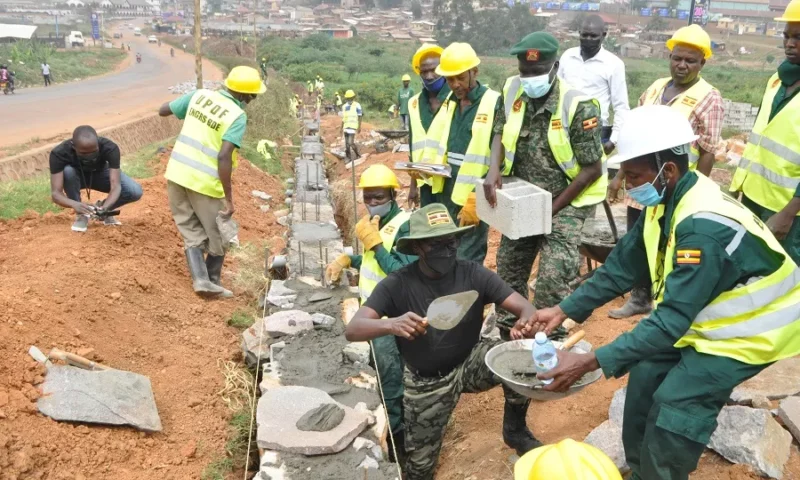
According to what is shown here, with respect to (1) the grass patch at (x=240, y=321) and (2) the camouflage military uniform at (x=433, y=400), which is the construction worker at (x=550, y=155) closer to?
(2) the camouflage military uniform at (x=433, y=400)

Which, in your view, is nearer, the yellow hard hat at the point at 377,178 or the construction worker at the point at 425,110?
the yellow hard hat at the point at 377,178

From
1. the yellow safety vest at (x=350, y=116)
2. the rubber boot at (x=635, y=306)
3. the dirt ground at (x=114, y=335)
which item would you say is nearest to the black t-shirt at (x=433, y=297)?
the dirt ground at (x=114, y=335)

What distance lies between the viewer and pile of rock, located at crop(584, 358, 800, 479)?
326 cm

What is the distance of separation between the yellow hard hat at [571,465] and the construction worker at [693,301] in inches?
26.9

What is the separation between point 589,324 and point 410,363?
6.99ft

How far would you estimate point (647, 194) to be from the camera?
8.40 ft

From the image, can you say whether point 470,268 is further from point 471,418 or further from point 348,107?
point 348,107

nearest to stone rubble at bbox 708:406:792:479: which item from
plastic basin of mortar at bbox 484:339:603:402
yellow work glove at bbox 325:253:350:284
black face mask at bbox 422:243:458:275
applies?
plastic basin of mortar at bbox 484:339:603:402

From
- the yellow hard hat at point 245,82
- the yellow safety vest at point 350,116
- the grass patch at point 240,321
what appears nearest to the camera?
the yellow hard hat at point 245,82

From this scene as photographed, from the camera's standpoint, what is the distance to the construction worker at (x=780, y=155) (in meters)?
3.49

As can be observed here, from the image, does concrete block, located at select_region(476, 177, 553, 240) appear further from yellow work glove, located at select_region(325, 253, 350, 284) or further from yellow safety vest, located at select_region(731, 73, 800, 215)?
yellow work glove, located at select_region(325, 253, 350, 284)

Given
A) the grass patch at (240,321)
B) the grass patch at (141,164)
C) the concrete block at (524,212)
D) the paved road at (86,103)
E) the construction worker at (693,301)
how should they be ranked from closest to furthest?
1. the construction worker at (693,301)
2. the concrete block at (524,212)
3. the grass patch at (240,321)
4. the grass patch at (141,164)
5. the paved road at (86,103)

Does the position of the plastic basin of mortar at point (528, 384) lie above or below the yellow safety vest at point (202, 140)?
below

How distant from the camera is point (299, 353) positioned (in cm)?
445
